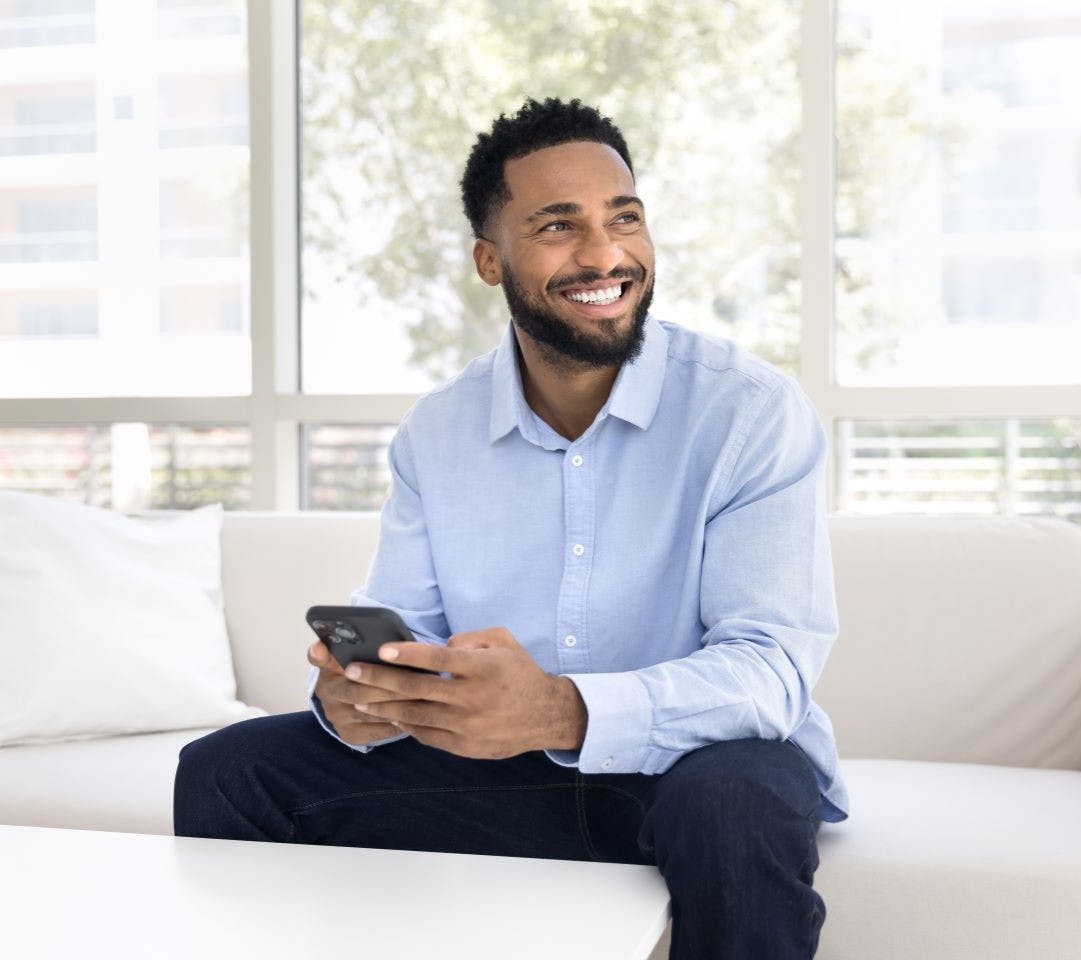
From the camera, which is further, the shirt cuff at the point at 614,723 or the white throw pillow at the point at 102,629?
the white throw pillow at the point at 102,629

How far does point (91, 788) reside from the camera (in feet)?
6.93

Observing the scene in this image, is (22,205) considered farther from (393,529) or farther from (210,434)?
(393,529)

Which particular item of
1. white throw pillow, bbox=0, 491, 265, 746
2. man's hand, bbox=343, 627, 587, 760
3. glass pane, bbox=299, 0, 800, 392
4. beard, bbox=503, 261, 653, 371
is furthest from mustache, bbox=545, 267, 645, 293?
glass pane, bbox=299, 0, 800, 392

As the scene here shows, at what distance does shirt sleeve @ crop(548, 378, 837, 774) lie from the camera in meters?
1.47

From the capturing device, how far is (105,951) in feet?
3.86

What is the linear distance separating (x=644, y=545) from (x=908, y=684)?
0.74 meters

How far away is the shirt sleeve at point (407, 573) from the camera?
190 cm

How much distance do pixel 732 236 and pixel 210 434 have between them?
1.40 metres

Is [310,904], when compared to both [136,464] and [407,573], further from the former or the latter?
[136,464]

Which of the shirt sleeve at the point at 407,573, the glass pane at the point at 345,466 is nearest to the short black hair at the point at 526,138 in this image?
the shirt sleeve at the point at 407,573

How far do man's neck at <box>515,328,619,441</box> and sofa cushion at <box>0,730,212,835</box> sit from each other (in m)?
0.81

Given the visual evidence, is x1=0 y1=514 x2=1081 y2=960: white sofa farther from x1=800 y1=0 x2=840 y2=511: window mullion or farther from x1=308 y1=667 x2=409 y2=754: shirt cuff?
x1=800 y1=0 x2=840 y2=511: window mullion

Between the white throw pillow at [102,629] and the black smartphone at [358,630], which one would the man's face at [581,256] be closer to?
the black smartphone at [358,630]

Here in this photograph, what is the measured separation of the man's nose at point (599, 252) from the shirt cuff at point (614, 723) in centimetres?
64
